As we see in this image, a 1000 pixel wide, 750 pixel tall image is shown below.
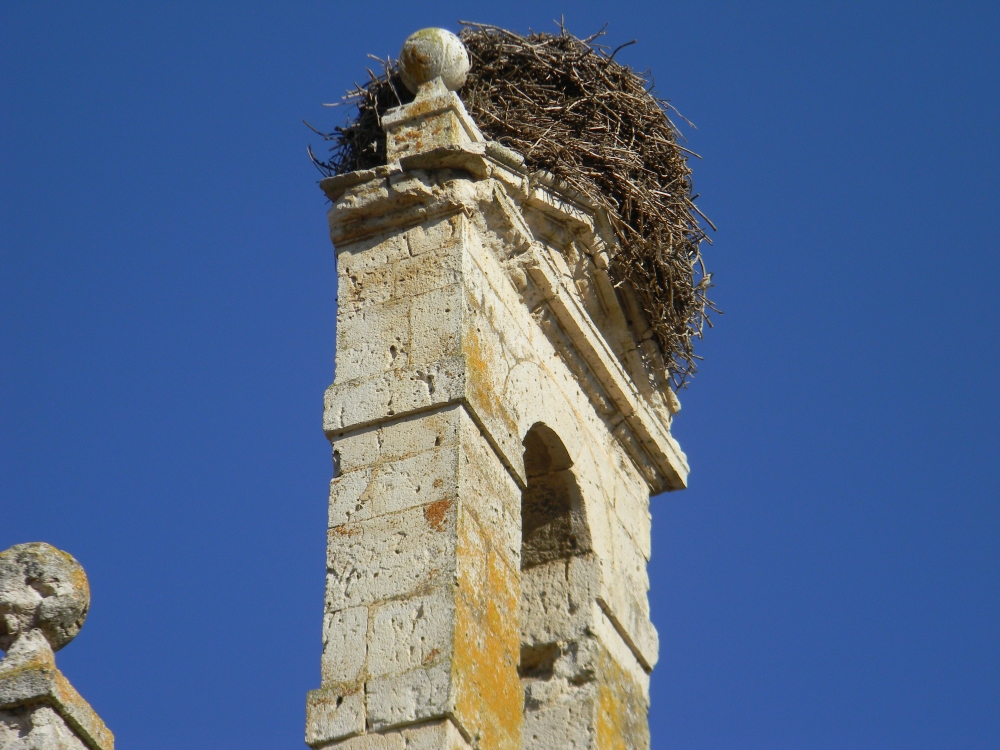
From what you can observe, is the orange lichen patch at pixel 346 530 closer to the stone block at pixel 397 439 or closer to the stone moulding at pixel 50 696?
the stone block at pixel 397 439

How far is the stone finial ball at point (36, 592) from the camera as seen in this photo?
168 inches

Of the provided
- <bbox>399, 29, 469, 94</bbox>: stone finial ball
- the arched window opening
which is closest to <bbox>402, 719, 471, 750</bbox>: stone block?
the arched window opening

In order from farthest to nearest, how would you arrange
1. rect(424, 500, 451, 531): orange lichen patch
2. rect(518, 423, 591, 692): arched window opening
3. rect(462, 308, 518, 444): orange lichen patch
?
rect(518, 423, 591, 692): arched window opening → rect(462, 308, 518, 444): orange lichen patch → rect(424, 500, 451, 531): orange lichen patch

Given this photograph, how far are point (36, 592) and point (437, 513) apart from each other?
2.44 metres

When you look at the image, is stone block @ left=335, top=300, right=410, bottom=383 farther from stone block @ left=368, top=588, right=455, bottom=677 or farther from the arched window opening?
stone block @ left=368, top=588, right=455, bottom=677

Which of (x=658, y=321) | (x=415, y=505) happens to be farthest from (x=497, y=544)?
(x=658, y=321)

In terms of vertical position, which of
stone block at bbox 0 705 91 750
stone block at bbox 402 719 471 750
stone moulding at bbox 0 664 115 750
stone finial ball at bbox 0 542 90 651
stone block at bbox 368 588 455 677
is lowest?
stone block at bbox 0 705 91 750

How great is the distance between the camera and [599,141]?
8.84 meters

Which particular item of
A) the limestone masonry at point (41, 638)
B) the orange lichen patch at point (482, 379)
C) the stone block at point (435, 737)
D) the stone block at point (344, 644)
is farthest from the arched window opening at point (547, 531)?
the limestone masonry at point (41, 638)

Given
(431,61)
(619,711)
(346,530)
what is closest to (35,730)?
(346,530)

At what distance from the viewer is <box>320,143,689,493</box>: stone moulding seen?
7.02m

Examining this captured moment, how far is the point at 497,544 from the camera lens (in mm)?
6824

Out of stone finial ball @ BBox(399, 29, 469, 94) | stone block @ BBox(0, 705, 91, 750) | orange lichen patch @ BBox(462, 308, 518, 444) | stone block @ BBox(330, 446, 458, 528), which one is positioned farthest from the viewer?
stone finial ball @ BBox(399, 29, 469, 94)

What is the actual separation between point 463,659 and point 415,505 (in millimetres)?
627
